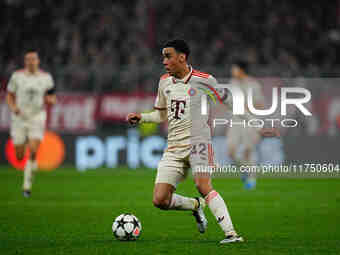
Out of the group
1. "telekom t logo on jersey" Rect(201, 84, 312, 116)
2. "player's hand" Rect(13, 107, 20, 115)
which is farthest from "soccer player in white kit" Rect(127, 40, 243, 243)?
"player's hand" Rect(13, 107, 20, 115)

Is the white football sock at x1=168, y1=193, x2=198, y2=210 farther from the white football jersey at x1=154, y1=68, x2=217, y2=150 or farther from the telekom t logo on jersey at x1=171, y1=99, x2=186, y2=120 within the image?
the telekom t logo on jersey at x1=171, y1=99, x2=186, y2=120

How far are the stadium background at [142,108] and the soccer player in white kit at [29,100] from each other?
1025 millimetres

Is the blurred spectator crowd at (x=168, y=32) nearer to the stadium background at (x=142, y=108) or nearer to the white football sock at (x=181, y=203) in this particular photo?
the stadium background at (x=142, y=108)

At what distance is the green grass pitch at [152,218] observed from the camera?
726 cm

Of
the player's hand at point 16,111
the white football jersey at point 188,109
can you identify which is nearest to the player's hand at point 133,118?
the white football jersey at point 188,109

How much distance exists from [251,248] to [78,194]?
693 centimetres

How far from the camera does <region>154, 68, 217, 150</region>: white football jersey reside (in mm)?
7508

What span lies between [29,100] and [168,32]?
10.7 m

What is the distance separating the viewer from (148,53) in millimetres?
21906

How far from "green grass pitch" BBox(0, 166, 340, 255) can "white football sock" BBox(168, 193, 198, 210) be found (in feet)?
1.06

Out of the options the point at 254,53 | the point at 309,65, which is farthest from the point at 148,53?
the point at 309,65

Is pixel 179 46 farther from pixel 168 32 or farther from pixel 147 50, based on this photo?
pixel 168 32

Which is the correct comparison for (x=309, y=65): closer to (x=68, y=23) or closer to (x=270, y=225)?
(x=68, y=23)

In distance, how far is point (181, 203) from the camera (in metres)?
7.86
